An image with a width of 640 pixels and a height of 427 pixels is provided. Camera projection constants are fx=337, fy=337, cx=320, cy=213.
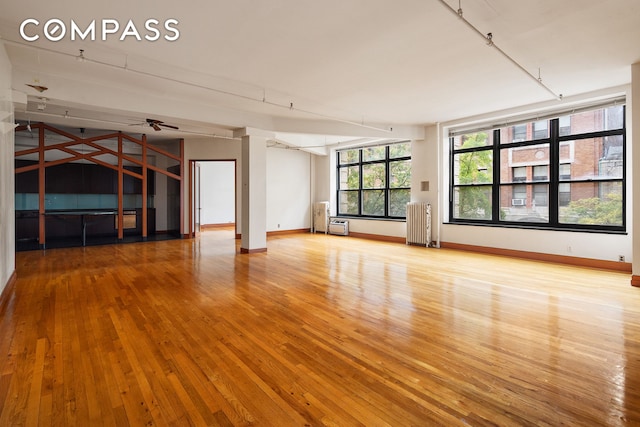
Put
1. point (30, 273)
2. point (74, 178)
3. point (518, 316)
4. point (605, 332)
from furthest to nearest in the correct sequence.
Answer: point (74, 178) → point (30, 273) → point (518, 316) → point (605, 332)

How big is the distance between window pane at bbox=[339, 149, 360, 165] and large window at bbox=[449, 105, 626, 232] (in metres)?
3.23

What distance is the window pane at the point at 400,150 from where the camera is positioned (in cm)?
909

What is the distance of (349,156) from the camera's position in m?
10.8

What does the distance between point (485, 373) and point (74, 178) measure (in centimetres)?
1080

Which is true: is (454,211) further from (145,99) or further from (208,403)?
(208,403)

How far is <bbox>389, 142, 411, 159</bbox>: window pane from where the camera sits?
9.09 m

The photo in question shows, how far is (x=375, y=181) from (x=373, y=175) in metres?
0.20

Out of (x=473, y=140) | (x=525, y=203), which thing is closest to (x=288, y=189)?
(x=473, y=140)

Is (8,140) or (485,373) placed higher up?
(8,140)

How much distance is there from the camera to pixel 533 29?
3.51 meters

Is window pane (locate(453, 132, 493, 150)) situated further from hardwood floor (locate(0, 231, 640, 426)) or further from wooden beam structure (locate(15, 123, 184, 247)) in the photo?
wooden beam structure (locate(15, 123, 184, 247))

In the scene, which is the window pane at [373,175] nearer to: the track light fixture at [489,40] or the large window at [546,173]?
the large window at [546,173]

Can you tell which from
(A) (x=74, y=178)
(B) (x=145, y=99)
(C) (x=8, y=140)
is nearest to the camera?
(C) (x=8, y=140)

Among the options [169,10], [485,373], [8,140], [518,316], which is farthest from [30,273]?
[518,316]
